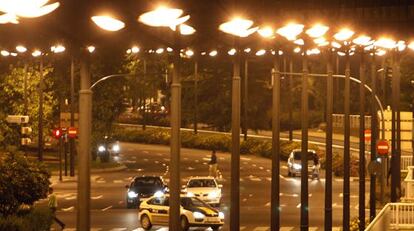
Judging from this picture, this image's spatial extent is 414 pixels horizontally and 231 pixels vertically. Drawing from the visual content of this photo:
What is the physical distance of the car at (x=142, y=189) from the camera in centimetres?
4381

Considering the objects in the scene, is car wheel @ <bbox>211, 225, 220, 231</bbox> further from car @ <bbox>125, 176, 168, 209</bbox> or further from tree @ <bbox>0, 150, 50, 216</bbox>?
tree @ <bbox>0, 150, 50, 216</bbox>

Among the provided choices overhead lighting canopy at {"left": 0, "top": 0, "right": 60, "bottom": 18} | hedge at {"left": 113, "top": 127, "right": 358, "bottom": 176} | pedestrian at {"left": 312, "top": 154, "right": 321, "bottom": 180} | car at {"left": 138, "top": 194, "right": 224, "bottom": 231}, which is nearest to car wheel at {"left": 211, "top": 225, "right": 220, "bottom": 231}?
car at {"left": 138, "top": 194, "right": 224, "bottom": 231}

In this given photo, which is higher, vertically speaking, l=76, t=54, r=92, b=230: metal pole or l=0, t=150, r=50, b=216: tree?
l=76, t=54, r=92, b=230: metal pole

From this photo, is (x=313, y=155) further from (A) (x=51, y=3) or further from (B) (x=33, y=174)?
(A) (x=51, y=3)

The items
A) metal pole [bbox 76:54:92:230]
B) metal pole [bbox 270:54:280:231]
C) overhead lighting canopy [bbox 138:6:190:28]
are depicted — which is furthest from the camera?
metal pole [bbox 270:54:280:231]

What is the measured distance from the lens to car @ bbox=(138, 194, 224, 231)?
1396 inches

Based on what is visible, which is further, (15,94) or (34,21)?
(15,94)

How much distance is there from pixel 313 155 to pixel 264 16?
43410 mm

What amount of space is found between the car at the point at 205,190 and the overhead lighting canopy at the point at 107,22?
3116 centimetres

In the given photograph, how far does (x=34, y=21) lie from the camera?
11.5 m

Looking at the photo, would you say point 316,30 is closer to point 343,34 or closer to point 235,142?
point 343,34

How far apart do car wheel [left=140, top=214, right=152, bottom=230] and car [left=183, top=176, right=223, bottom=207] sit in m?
7.47

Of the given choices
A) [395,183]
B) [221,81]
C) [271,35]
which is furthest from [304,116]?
[221,81]

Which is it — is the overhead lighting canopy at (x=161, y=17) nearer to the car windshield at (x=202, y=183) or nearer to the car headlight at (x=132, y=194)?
the car headlight at (x=132, y=194)
